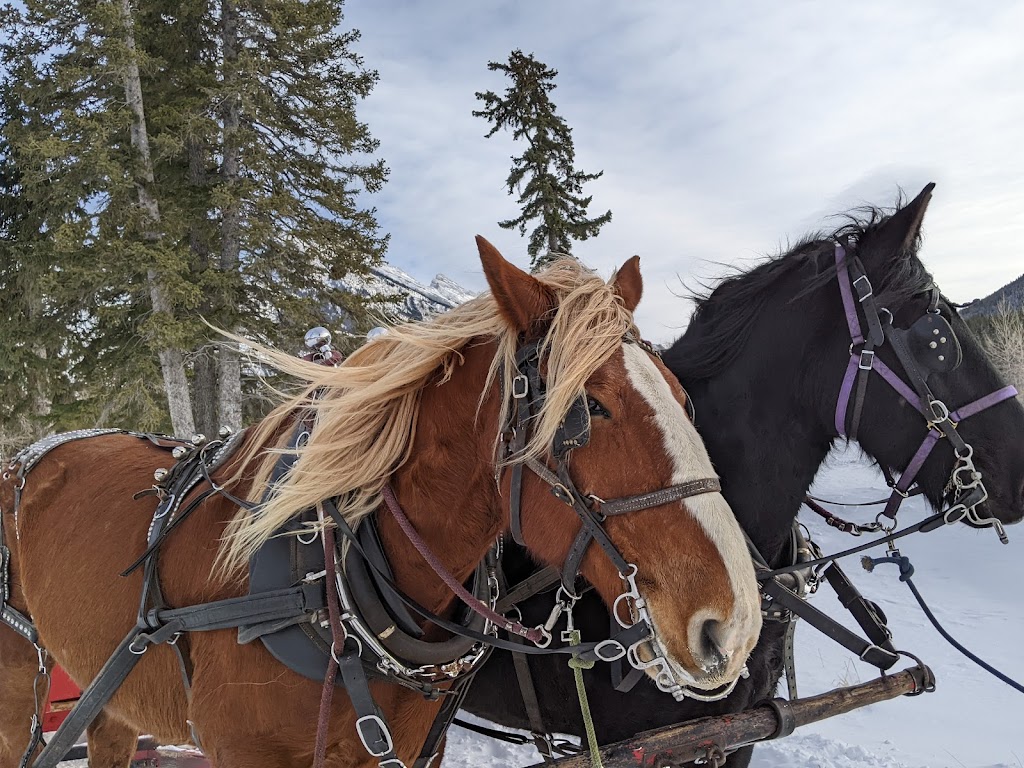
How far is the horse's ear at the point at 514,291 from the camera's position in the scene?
136 centimetres

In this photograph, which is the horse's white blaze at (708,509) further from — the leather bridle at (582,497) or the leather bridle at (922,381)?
the leather bridle at (922,381)

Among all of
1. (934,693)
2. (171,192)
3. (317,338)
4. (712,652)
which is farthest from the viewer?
(171,192)

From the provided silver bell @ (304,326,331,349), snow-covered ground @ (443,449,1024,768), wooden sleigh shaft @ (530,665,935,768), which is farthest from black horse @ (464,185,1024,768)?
silver bell @ (304,326,331,349)

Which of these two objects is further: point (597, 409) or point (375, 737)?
point (375, 737)

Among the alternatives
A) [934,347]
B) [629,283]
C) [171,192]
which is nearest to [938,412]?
[934,347]

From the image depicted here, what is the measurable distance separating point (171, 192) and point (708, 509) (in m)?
11.6

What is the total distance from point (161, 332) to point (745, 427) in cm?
876

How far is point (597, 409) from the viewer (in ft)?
4.23

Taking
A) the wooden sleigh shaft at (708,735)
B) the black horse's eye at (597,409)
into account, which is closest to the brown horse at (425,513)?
the black horse's eye at (597,409)

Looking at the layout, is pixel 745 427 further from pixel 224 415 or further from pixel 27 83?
pixel 27 83

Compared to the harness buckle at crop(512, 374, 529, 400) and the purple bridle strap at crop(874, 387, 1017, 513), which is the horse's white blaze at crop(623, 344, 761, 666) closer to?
the harness buckle at crop(512, 374, 529, 400)

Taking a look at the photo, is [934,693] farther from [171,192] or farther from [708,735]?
[171,192]

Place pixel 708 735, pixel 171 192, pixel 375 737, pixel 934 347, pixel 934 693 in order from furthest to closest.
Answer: pixel 171 192, pixel 934 693, pixel 934 347, pixel 708 735, pixel 375 737

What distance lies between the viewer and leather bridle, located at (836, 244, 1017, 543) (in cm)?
199
